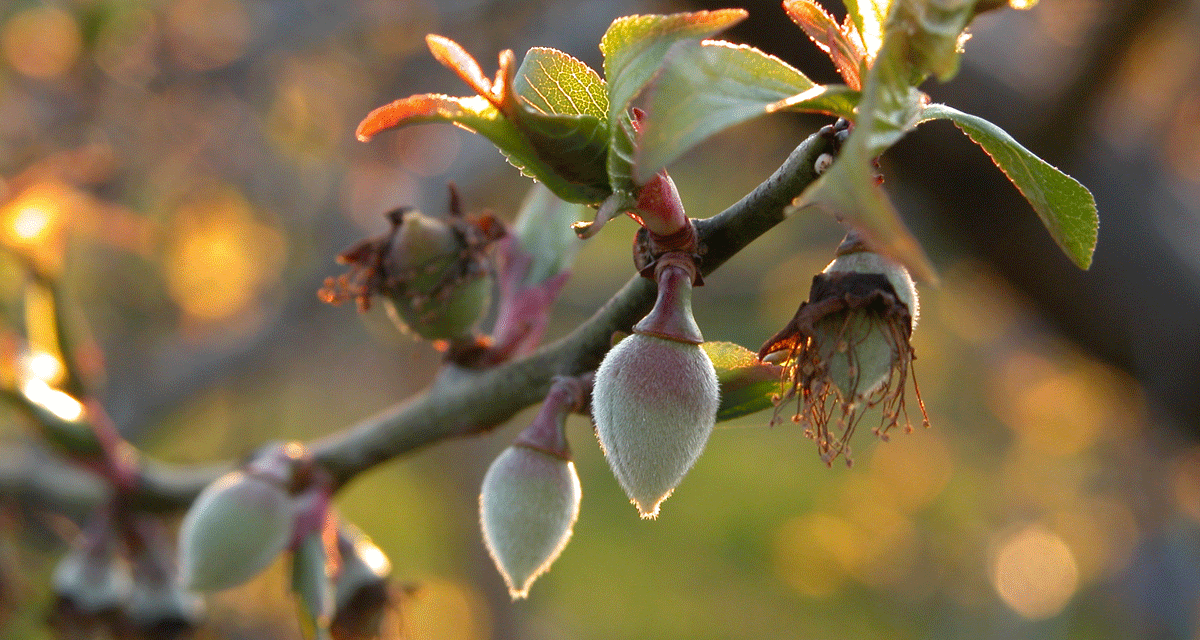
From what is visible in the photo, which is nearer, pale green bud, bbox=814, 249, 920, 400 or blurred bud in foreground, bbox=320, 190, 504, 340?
pale green bud, bbox=814, 249, 920, 400

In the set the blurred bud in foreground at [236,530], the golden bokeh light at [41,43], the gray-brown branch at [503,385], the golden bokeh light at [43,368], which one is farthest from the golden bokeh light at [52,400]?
the golden bokeh light at [41,43]

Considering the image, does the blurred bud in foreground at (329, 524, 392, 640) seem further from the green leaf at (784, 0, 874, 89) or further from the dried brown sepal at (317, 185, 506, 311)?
the green leaf at (784, 0, 874, 89)

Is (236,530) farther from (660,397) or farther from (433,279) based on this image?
(660,397)

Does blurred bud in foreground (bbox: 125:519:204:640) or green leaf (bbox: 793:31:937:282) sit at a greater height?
green leaf (bbox: 793:31:937:282)

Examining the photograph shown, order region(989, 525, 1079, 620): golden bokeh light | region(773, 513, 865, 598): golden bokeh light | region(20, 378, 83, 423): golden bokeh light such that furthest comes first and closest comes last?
1. region(773, 513, 865, 598): golden bokeh light
2. region(989, 525, 1079, 620): golden bokeh light
3. region(20, 378, 83, 423): golden bokeh light

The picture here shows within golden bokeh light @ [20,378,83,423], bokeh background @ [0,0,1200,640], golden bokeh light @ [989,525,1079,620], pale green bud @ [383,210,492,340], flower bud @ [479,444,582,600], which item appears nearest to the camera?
flower bud @ [479,444,582,600]

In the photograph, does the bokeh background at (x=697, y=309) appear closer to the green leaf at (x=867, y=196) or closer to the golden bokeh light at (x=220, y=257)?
the golden bokeh light at (x=220, y=257)

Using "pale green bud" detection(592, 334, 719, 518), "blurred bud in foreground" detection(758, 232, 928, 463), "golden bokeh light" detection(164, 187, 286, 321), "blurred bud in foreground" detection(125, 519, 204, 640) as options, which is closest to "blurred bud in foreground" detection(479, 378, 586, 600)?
"pale green bud" detection(592, 334, 719, 518)

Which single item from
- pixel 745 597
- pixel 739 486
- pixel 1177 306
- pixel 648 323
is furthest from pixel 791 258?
pixel 648 323
